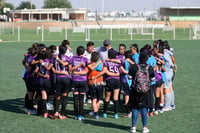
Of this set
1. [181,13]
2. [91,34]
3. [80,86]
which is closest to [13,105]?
[80,86]

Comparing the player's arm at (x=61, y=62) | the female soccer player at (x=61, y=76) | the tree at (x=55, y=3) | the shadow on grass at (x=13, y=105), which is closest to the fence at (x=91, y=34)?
the shadow on grass at (x=13, y=105)

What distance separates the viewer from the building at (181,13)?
99.3 metres

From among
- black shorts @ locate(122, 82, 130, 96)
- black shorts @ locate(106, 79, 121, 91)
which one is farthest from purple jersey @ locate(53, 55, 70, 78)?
black shorts @ locate(122, 82, 130, 96)

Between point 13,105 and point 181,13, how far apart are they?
93607mm

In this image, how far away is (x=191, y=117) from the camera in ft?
36.2

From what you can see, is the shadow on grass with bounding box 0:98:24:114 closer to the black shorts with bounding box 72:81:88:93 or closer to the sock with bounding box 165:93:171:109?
the black shorts with bounding box 72:81:88:93

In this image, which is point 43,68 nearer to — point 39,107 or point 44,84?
point 44,84

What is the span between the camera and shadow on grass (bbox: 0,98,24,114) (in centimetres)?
1219

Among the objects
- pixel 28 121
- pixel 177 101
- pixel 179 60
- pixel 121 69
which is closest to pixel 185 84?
pixel 177 101

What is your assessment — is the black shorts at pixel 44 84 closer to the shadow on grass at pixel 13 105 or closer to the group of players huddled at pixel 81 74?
the group of players huddled at pixel 81 74

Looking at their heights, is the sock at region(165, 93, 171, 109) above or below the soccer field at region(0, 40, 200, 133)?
above

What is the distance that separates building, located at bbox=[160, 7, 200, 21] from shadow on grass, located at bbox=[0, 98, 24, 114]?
87701mm

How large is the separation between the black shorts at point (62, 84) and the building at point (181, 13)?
89.8m

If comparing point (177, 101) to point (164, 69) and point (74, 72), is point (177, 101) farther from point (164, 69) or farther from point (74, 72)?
point (74, 72)
